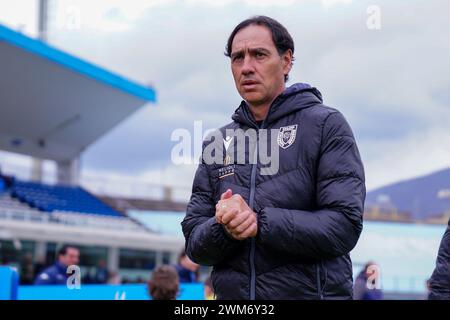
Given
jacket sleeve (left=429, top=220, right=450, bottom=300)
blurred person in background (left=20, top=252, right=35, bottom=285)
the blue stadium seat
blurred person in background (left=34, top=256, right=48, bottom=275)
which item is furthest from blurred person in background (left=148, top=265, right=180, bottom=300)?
the blue stadium seat

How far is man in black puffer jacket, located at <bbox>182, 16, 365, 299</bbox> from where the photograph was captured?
187 centimetres

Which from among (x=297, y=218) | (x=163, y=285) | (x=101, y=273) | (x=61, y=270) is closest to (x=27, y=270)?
(x=101, y=273)

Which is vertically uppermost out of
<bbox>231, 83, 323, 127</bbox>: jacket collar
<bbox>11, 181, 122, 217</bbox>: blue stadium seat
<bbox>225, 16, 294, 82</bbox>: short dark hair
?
<bbox>11, 181, 122, 217</bbox>: blue stadium seat

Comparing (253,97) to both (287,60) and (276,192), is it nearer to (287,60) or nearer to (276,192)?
(287,60)

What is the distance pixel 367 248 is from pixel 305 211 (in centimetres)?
1853

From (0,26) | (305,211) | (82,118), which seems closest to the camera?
(305,211)

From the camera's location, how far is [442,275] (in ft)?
9.62

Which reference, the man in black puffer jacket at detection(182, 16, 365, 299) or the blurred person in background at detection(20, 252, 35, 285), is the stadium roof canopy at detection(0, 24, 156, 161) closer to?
the blurred person in background at detection(20, 252, 35, 285)

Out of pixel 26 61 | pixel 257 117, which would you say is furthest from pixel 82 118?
pixel 257 117

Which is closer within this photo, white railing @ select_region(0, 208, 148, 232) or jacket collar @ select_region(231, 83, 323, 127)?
jacket collar @ select_region(231, 83, 323, 127)

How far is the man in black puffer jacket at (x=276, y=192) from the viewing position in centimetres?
187

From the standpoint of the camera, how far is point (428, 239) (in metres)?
21.3

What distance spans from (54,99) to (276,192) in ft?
59.2
